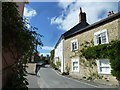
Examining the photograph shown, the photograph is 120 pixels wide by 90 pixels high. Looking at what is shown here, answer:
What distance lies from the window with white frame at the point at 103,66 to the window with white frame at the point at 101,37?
212 centimetres

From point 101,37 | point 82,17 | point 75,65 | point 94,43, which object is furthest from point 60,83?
point 82,17

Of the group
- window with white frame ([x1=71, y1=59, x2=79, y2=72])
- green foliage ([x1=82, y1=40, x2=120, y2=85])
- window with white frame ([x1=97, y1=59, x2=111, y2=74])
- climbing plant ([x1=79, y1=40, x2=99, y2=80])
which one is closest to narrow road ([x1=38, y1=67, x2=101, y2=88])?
climbing plant ([x1=79, y1=40, x2=99, y2=80])

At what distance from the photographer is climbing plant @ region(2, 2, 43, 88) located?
9.35ft

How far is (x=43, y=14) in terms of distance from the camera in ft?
29.8

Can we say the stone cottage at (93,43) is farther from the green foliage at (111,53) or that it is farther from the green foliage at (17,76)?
the green foliage at (17,76)

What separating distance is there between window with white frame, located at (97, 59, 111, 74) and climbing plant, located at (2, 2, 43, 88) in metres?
8.87

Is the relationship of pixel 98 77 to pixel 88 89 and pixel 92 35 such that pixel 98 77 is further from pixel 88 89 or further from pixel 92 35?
pixel 92 35

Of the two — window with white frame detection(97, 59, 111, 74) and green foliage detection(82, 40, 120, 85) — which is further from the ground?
green foliage detection(82, 40, 120, 85)

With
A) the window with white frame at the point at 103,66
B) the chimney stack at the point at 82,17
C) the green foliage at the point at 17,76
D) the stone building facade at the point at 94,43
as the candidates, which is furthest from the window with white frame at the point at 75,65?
the green foliage at the point at 17,76

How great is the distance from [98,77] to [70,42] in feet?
23.3

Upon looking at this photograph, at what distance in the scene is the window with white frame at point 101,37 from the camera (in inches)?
444

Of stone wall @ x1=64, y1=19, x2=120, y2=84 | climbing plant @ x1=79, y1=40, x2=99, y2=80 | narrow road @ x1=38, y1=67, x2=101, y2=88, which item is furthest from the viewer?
climbing plant @ x1=79, y1=40, x2=99, y2=80

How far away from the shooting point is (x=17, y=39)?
308 centimetres

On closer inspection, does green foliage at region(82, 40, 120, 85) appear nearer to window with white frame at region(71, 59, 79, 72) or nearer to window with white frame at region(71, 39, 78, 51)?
window with white frame at region(71, 59, 79, 72)
